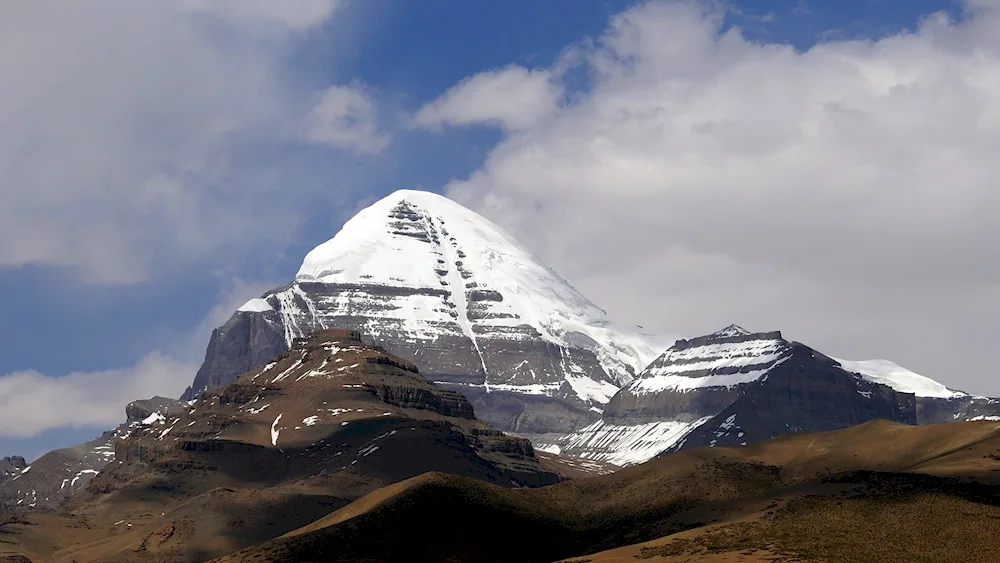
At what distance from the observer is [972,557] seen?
515ft

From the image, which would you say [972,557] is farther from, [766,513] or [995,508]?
[766,513]

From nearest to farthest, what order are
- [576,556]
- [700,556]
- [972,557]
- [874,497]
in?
[972,557] → [700,556] → [874,497] → [576,556]

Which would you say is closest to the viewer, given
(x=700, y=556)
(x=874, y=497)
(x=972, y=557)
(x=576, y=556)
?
(x=972, y=557)

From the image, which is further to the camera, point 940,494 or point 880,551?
point 940,494

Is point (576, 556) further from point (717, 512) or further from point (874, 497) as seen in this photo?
point (874, 497)

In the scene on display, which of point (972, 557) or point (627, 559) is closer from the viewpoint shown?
point (972, 557)

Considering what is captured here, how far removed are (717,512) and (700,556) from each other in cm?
3255

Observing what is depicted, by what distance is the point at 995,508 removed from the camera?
17288cm

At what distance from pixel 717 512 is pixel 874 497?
79.4 feet

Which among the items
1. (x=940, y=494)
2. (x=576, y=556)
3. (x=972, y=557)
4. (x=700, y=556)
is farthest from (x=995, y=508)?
(x=576, y=556)

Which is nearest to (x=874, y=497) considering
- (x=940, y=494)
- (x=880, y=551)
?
(x=940, y=494)

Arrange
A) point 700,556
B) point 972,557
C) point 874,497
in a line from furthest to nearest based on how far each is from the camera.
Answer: point 874,497
point 700,556
point 972,557

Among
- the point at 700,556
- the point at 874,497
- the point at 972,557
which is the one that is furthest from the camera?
the point at 874,497

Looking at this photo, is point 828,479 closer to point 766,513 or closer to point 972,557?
point 766,513
